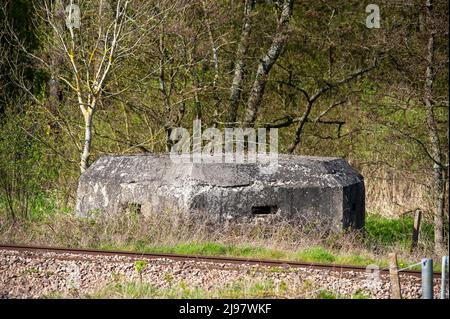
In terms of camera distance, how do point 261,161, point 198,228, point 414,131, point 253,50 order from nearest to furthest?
1. point 198,228
2. point 261,161
3. point 414,131
4. point 253,50

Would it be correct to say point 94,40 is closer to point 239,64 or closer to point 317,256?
point 239,64

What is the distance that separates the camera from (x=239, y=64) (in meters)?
16.4

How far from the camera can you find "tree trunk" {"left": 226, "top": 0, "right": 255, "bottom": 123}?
53.6 feet

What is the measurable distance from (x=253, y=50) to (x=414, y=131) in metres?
4.15

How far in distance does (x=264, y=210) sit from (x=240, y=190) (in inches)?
17.4

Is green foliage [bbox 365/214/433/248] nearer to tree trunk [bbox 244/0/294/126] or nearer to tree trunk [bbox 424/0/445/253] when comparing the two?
tree trunk [bbox 424/0/445/253]

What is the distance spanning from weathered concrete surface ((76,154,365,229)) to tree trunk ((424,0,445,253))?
198cm

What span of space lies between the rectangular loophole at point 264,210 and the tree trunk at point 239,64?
4907 mm

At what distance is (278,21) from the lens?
1652cm

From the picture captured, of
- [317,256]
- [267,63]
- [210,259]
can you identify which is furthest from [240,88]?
[210,259]

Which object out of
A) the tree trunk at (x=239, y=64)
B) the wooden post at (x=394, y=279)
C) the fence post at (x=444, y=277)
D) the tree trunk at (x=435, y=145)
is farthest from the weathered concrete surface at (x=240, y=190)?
the fence post at (x=444, y=277)
